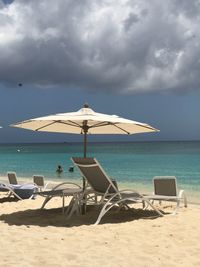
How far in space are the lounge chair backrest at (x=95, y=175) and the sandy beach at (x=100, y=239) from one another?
47cm

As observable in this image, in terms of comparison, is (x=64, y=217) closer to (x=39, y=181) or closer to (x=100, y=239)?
(x=100, y=239)

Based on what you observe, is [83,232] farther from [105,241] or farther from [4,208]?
[4,208]

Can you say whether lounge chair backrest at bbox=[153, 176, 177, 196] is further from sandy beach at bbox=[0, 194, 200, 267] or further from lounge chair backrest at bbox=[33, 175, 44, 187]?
lounge chair backrest at bbox=[33, 175, 44, 187]

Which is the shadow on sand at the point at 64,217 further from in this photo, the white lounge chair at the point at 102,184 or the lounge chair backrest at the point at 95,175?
the lounge chair backrest at the point at 95,175

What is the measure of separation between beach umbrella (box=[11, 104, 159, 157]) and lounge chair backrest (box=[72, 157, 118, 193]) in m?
0.64

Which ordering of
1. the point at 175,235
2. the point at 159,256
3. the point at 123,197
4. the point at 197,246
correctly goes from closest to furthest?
the point at 159,256, the point at 197,246, the point at 175,235, the point at 123,197

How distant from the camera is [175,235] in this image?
18.1 feet

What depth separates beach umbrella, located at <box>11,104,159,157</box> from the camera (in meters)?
6.80

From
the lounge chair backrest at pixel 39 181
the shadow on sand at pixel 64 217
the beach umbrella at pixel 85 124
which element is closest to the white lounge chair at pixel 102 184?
the shadow on sand at pixel 64 217

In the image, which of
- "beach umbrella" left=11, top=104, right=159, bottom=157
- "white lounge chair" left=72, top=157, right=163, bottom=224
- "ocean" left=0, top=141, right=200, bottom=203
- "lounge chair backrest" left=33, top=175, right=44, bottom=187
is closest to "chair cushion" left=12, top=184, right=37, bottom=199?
"lounge chair backrest" left=33, top=175, right=44, bottom=187

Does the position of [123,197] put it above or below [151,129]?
below

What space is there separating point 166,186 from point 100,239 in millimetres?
2632

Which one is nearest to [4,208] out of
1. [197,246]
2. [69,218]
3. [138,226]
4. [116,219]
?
[69,218]

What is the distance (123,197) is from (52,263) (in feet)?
9.18
